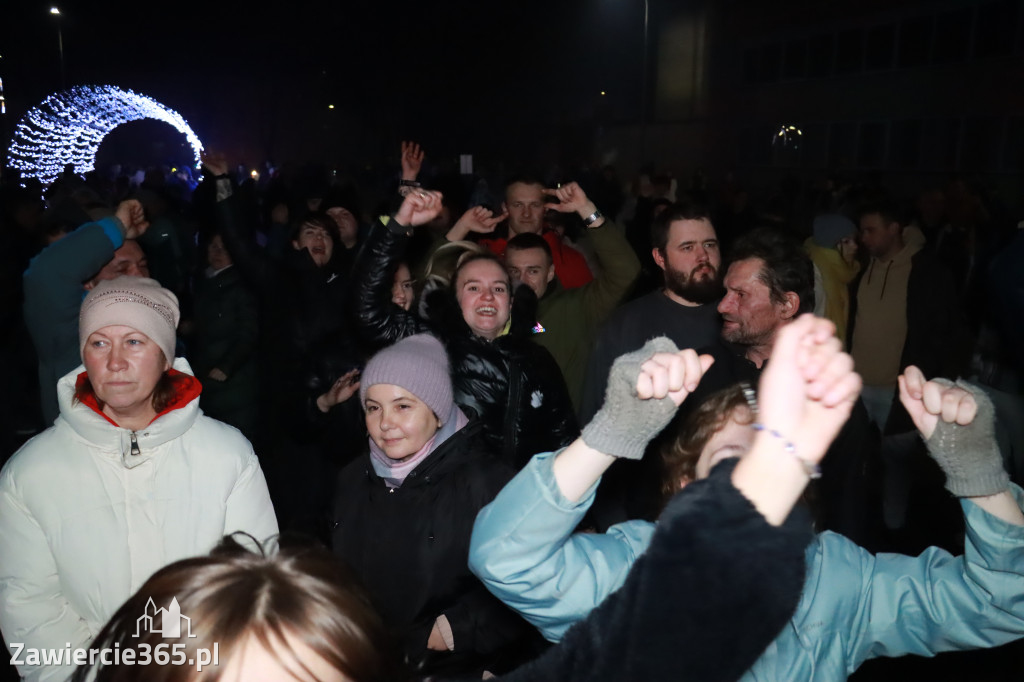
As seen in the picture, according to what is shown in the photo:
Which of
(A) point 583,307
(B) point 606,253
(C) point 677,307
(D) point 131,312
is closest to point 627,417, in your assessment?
(D) point 131,312

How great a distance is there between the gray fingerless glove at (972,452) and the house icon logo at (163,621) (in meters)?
1.39

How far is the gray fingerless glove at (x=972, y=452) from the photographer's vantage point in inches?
59.6

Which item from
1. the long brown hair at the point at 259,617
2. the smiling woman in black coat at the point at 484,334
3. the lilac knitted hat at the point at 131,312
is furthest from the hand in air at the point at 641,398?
the smiling woman in black coat at the point at 484,334

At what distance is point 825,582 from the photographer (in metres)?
1.79

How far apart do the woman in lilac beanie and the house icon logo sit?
1381mm

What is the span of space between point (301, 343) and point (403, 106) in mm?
30936

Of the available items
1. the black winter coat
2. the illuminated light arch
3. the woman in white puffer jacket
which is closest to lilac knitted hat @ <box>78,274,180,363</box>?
the woman in white puffer jacket

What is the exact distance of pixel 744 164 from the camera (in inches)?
1121

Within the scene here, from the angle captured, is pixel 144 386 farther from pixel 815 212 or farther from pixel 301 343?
pixel 815 212

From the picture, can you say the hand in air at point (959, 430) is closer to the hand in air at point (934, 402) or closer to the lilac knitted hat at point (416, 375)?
the hand in air at point (934, 402)

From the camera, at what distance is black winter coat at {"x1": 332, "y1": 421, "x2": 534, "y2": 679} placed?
103 inches

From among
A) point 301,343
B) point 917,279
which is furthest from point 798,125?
point 301,343

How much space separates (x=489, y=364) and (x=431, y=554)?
3.62 feet

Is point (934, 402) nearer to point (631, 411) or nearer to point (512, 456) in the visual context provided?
point (631, 411)
